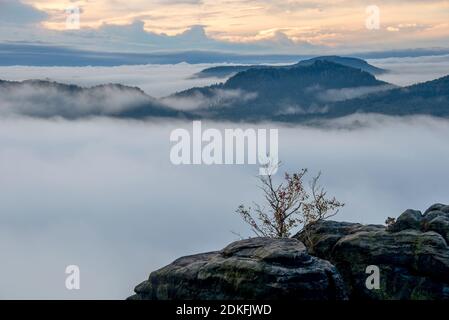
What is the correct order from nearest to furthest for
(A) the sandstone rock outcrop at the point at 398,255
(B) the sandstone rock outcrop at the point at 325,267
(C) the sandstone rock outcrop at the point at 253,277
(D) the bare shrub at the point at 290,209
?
(C) the sandstone rock outcrop at the point at 253,277 < (B) the sandstone rock outcrop at the point at 325,267 < (A) the sandstone rock outcrop at the point at 398,255 < (D) the bare shrub at the point at 290,209

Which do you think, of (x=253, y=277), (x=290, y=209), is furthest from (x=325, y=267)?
(x=290, y=209)

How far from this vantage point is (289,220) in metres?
46.8

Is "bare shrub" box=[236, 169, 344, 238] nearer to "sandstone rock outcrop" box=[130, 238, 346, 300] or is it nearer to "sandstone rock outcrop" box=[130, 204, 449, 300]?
"sandstone rock outcrop" box=[130, 204, 449, 300]

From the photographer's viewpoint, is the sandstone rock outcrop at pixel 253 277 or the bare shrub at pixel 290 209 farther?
the bare shrub at pixel 290 209

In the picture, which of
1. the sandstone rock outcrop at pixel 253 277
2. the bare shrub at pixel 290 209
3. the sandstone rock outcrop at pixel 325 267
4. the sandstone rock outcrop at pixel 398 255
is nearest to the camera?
the sandstone rock outcrop at pixel 253 277

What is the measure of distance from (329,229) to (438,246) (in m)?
7.41

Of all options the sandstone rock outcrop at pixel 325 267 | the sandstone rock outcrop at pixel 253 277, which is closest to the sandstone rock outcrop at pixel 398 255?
the sandstone rock outcrop at pixel 325 267

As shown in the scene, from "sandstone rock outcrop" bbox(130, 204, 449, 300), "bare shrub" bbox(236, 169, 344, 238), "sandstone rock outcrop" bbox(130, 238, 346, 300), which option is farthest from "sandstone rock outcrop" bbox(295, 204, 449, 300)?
"bare shrub" bbox(236, 169, 344, 238)

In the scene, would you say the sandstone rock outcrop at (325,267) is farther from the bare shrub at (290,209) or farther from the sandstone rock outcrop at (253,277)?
the bare shrub at (290,209)

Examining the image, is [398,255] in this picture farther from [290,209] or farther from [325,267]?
[290,209]

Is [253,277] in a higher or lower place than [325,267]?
lower
